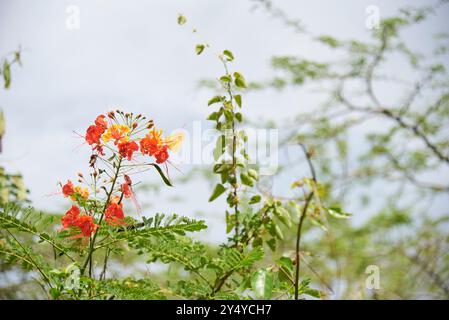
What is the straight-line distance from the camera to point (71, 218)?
32.9 inches

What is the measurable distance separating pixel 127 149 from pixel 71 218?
0.48 ft

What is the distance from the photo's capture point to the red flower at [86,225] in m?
0.82

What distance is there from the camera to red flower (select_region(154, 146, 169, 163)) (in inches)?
33.9

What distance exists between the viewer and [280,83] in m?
5.11

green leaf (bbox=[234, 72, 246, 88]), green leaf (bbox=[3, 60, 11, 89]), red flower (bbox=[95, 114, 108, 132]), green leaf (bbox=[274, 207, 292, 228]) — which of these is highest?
green leaf (bbox=[3, 60, 11, 89])

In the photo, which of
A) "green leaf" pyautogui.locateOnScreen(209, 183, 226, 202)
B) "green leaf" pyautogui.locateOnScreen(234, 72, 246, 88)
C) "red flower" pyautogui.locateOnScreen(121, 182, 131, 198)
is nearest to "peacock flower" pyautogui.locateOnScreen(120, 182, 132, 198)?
"red flower" pyautogui.locateOnScreen(121, 182, 131, 198)

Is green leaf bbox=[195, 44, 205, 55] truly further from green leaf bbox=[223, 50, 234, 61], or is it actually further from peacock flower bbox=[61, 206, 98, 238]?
peacock flower bbox=[61, 206, 98, 238]

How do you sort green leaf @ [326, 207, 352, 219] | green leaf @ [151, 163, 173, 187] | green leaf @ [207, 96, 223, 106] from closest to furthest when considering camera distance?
green leaf @ [151, 163, 173, 187], green leaf @ [326, 207, 352, 219], green leaf @ [207, 96, 223, 106]

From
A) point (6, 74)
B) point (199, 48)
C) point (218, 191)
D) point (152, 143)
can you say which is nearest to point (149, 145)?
point (152, 143)

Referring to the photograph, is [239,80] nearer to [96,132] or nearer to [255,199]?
[255,199]

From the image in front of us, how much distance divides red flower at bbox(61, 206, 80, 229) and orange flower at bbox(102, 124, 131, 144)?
0.13m

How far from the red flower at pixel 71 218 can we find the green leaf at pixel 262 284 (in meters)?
0.32

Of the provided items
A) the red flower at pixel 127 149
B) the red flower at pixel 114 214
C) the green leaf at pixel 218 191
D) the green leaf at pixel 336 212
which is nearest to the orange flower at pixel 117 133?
the red flower at pixel 127 149

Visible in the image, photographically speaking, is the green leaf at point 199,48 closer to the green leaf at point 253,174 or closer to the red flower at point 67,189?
the green leaf at point 253,174
